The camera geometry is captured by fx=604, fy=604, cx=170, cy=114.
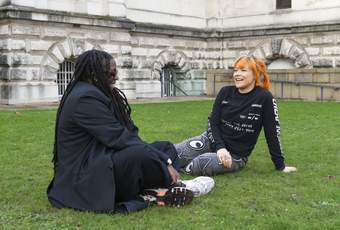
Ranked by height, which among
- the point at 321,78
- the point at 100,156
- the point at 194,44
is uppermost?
the point at 194,44

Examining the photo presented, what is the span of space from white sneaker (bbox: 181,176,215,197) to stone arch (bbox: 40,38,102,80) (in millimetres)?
13124

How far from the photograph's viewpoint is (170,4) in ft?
81.1

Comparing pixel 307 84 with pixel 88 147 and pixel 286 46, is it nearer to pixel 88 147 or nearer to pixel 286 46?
pixel 286 46

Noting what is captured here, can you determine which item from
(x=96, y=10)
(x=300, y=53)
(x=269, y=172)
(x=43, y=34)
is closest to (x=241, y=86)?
(x=269, y=172)

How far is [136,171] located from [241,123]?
206cm

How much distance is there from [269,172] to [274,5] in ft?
63.6

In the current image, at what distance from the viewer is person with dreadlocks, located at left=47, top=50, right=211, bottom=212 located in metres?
5.12

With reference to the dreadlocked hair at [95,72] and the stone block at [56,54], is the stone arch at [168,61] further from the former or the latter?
the dreadlocked hair at [95,72]

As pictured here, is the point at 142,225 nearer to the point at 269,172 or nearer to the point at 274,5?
the point at 269,172

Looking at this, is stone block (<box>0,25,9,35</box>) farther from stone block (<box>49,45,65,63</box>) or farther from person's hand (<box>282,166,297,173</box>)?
person's hand (<box>282,166,297,173</box>)

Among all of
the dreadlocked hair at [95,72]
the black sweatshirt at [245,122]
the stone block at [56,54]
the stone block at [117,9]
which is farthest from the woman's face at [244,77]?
the stone block at [117,9]

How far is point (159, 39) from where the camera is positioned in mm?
23906

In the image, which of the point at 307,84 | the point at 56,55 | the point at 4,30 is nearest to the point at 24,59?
the point at 4,30

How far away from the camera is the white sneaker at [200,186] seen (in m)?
5.78
